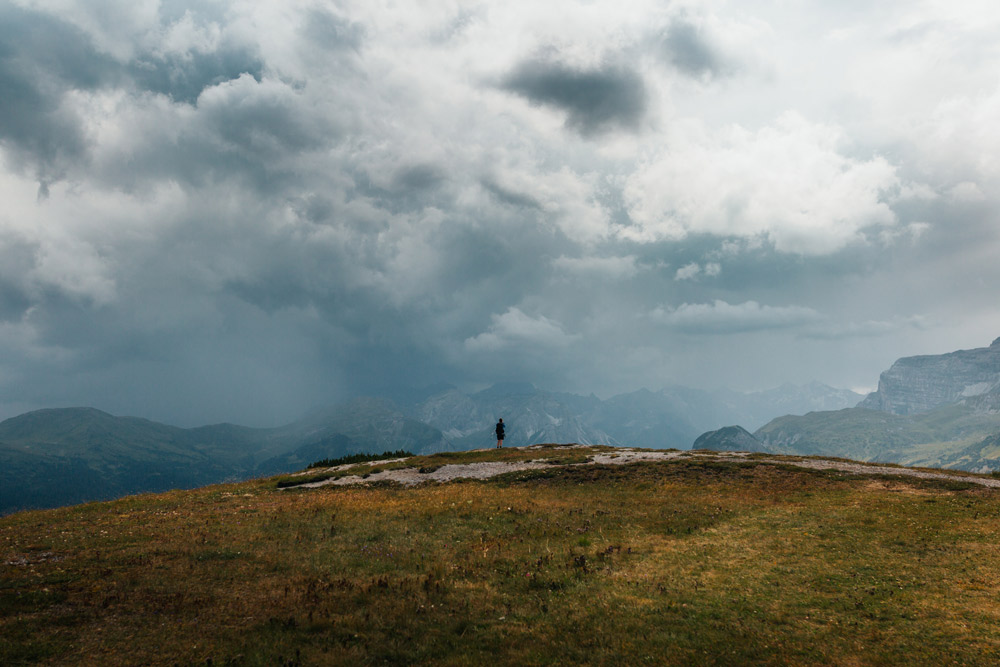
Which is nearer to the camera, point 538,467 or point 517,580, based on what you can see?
point 517,580

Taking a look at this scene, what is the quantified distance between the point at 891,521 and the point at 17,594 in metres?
37.8

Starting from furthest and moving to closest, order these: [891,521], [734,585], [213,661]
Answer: [891,521] → [734,585] → [213,661]

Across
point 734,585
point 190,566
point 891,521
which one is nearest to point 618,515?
point 734,585

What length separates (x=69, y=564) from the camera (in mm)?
19984

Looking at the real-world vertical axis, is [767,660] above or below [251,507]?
below

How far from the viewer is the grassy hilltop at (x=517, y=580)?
571 inches

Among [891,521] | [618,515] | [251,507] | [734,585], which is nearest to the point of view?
[734,585]

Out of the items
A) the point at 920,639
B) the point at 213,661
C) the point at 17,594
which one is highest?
the point at 17,594

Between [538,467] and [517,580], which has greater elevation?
[538,467]

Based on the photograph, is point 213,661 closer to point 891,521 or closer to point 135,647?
point 135,647

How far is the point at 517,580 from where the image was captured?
20469 millimetres

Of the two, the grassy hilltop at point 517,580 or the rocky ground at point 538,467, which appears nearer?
the grassy hilltop at point 517,580

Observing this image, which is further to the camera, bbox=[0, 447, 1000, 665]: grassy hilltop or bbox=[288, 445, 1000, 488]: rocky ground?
bbox=[288, 445, 1000, 488]: rocky ground

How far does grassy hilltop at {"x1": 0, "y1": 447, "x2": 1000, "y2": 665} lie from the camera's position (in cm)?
1452
